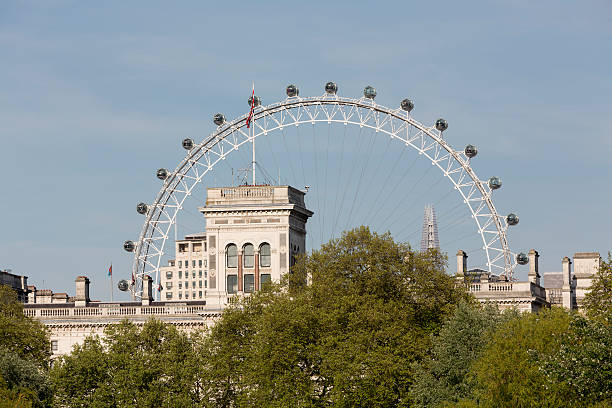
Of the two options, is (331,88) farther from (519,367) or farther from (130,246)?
(519,367)

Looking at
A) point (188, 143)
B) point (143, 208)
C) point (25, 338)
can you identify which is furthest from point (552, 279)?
point (25, 338)

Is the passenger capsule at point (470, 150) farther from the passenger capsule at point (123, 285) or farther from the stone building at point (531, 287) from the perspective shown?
the passenger capsule at point (123, 285)

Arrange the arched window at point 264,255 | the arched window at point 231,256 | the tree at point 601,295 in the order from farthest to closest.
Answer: the arched window at point 231,256
the arched window at point 264,255
the tree at point 601,295

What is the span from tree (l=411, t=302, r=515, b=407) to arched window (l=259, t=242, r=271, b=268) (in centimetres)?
4007

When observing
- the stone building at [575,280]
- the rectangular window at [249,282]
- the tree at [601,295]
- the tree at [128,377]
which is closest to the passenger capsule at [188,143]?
the rectangular window at [249,282]

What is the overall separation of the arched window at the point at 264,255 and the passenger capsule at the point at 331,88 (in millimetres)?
29184

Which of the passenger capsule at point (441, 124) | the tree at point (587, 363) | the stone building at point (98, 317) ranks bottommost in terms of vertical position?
the tree at point (587, 363)

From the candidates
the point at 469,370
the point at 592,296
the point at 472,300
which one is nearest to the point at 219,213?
the point at 472,300

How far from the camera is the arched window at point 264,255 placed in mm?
141875

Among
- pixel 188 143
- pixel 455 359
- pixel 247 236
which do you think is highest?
pixel 188 143

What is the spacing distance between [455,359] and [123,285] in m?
78.0

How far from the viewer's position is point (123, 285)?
172 meters

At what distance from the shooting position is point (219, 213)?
469ft

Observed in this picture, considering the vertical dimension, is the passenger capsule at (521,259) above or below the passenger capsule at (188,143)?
below
